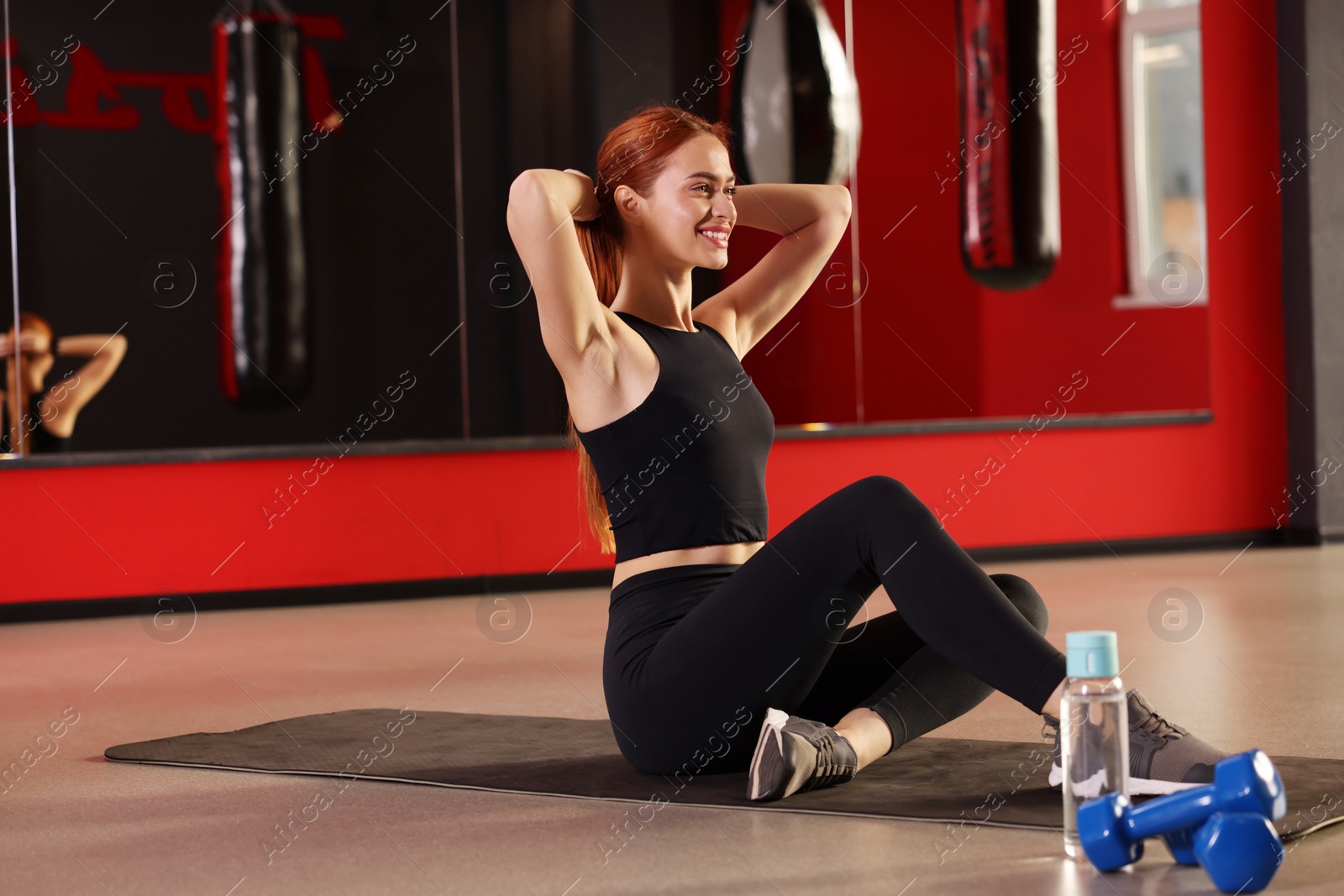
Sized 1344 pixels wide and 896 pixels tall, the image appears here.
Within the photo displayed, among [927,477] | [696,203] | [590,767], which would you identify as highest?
[696,203]

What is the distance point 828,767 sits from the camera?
1.79 metres

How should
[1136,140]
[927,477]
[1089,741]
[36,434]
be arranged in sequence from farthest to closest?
[1136,140]
[927,477]
[36,434]
[1089,741]

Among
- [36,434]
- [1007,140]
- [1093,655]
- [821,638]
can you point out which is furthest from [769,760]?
[36,434]

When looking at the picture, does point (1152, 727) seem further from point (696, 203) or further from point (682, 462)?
point (696, 203)

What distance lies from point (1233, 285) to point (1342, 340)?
1.37 feet

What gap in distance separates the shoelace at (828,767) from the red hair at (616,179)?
0.36 metres

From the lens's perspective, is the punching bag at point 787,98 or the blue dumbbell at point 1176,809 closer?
the blue dumbbell at point 1176,809

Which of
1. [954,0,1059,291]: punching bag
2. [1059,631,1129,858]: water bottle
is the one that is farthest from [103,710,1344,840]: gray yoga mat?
[954,0,1059,291]: punching bag

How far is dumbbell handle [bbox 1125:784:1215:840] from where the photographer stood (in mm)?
1366

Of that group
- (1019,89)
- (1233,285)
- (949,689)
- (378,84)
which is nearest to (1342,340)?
(1233,285)

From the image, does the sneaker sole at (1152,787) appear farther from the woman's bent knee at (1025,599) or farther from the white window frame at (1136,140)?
the white window frame at (1136,140)

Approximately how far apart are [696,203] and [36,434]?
2945 mm

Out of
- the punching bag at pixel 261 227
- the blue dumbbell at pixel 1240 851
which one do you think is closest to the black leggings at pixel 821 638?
the blue dumbbell at pixel 1240 851

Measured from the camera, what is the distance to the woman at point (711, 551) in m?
1.62
